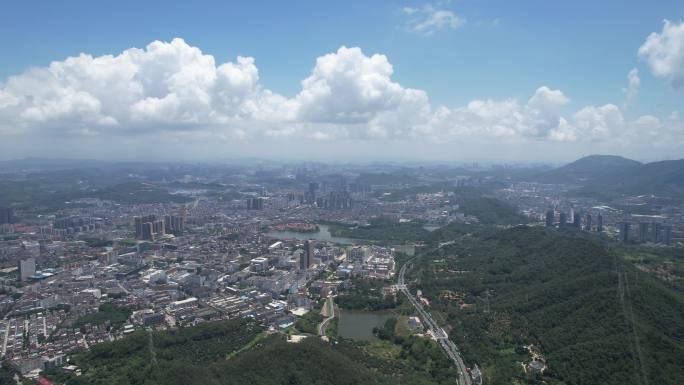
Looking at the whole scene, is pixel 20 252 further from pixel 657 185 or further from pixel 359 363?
pixel 657 185

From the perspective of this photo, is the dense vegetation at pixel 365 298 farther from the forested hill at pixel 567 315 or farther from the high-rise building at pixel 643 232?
the high-rise building at pixel 643 232

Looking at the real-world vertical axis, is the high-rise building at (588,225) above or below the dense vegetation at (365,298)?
above

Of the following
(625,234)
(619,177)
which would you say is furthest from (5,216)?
(619,177)

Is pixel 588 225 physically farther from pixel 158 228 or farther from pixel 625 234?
pixel 158 228

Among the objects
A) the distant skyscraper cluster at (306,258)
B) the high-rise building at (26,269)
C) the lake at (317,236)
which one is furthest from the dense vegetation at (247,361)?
the lake at (317,236)

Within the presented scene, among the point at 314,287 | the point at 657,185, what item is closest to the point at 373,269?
the point at 314,287

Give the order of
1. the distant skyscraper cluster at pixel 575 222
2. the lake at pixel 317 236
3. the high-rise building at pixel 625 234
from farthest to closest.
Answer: the distant skyscraper cluster at pixel 575 222, the lake at pixel 317 236, the high-rise building at pixel 625 234

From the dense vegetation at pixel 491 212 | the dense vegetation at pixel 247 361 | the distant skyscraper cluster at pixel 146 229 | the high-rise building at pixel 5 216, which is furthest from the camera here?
the dense vegetation at pixel 491 212
